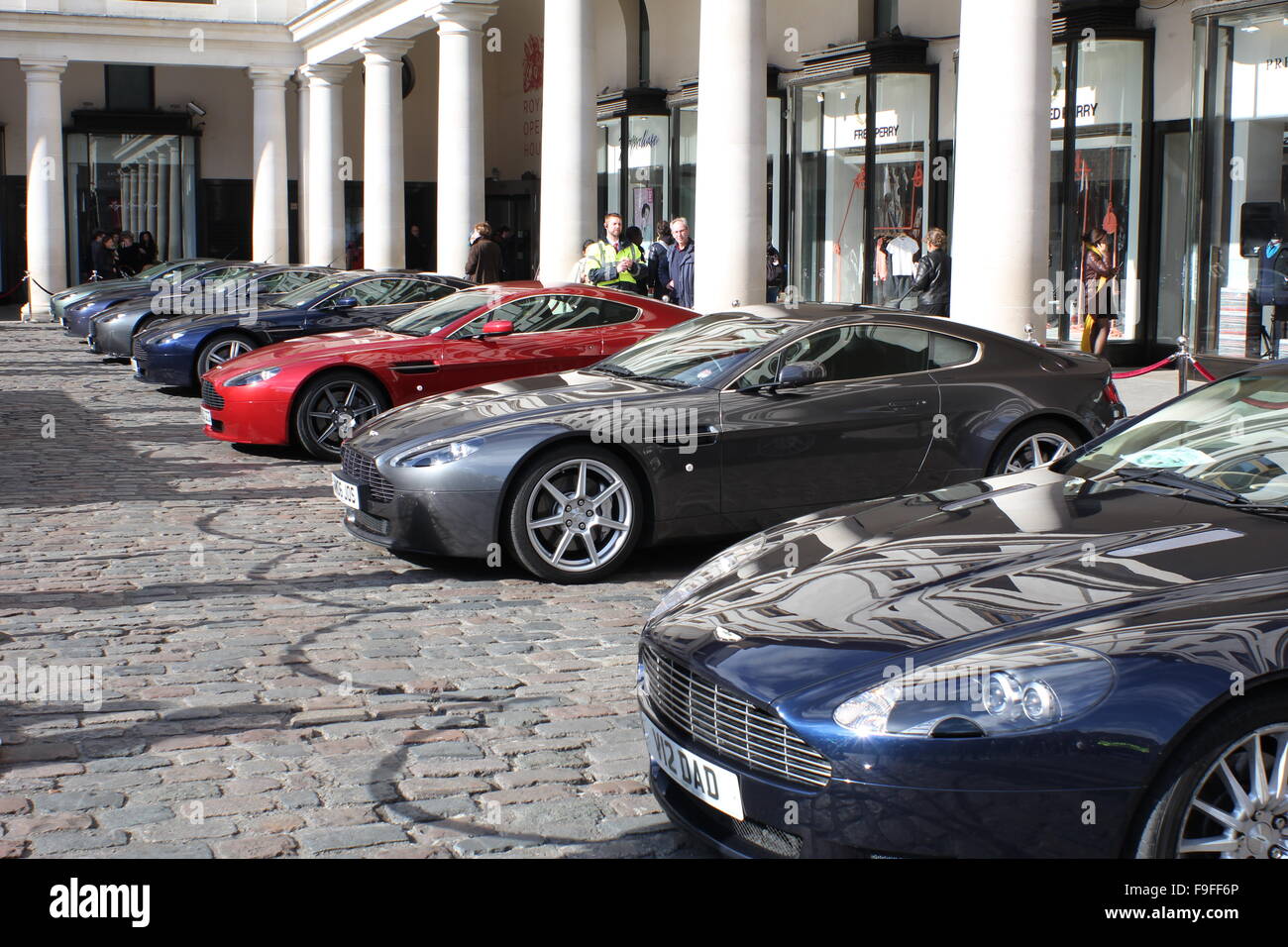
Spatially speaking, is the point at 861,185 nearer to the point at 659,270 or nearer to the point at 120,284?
the point at 659,270

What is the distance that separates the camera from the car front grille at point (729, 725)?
3.63 meters

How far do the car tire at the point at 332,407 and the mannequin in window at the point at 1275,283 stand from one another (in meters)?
10.3

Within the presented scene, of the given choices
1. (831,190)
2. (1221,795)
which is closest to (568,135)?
(831,190)

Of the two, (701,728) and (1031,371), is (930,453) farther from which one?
(701,728)

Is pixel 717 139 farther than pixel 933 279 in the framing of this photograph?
No

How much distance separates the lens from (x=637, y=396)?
26.8 feet

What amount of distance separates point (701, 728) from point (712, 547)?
5000mm

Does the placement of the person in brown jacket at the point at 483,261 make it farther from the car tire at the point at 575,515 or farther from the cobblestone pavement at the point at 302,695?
the car tire at the point at 575,515

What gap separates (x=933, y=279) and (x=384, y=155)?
17.5 m

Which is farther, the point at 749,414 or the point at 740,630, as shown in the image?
the point at 749,414

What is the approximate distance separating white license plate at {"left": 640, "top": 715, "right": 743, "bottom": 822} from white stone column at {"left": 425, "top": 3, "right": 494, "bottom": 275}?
900 inches

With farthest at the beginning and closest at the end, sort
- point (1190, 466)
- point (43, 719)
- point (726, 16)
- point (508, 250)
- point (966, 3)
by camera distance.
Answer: point (508, 250) < point (726, 16) < point (966, 3) < point (43, 719) < point (1190, 466)

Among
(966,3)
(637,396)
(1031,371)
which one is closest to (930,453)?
(1031,371)

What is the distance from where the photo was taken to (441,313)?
1313 cm
